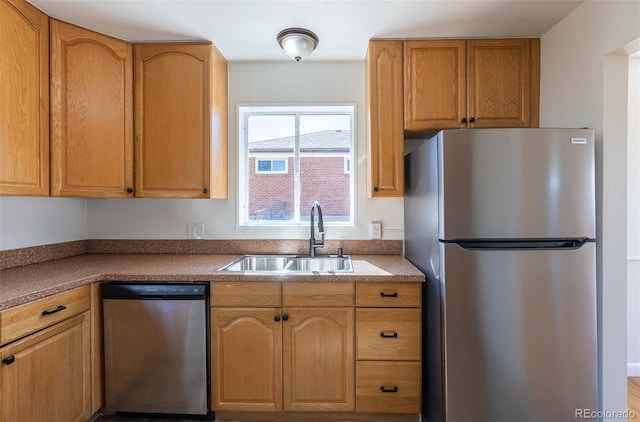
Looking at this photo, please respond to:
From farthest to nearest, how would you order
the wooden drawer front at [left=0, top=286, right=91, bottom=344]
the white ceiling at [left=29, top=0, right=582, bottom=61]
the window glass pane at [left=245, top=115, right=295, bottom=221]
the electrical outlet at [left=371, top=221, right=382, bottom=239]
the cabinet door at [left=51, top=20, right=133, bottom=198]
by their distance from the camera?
the window glass pane at [left=245, top=115, right=295, bottom=221] → the electrical outlet at [left=371, top=221, right=382, bottom=239] → the cabinet door at [left=51, top=20, right=133, bottom=198] → the white ceiling at [left=29, top=0, right=582, bottom=61] → the wooden drawer front at [left=0, top=286, right=91, bottom=344]

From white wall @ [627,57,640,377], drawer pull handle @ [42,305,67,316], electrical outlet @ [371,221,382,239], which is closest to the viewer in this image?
drawer pull handle @ [42,305,67,316]

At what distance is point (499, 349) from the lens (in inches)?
54.1

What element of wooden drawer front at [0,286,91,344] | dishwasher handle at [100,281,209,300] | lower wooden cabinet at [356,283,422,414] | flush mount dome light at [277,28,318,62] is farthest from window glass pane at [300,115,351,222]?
wooden drawer front at [0,286,91,344]

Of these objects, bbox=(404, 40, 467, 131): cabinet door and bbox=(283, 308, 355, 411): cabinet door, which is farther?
bbox=(404, 40, 467, 131): cabinet door

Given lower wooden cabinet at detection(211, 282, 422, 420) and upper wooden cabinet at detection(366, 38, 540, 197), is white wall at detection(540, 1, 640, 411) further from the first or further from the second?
lower wooden cabinet at detection(211, 282, 422, 420)

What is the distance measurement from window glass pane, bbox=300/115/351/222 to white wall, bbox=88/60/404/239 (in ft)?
0.38

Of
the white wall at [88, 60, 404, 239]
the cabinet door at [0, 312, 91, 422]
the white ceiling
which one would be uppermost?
the white ceiling

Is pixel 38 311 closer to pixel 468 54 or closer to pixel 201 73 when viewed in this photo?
pixel 201 73

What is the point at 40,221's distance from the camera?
188 centimetres

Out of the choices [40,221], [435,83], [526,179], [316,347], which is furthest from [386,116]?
[40,221]

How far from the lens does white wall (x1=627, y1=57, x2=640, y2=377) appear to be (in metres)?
2.05

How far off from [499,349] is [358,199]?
1229 millimetres

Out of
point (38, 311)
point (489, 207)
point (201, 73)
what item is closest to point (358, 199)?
point (489, 207)

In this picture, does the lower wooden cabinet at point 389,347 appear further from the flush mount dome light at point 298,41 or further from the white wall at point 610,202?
the flush mount dome light at point 298,41
